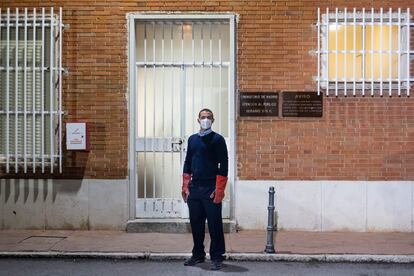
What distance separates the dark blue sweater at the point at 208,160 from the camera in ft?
26.4

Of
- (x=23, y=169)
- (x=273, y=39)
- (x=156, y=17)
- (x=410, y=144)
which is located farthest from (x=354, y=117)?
(x=23, y=169)

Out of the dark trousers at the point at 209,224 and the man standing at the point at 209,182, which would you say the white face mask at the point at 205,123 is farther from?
the dark trousers at the point at 209,224

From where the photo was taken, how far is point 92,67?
34.8 feet

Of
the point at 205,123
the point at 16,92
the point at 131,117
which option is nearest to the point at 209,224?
the point at 205,123

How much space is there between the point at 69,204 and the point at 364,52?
18.9ft

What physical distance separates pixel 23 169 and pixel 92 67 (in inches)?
84.8

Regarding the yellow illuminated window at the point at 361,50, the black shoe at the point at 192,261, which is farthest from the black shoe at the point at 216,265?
the yellow illuminated window at the point at 361,50

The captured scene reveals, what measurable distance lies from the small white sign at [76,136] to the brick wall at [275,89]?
28cm

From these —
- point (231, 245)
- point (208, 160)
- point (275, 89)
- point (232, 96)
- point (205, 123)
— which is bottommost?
point (231, 245)

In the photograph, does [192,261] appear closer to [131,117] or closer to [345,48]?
[131,117]

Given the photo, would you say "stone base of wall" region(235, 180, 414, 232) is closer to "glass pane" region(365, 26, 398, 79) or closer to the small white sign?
"glass pane" region(365, 26, 398, 79)

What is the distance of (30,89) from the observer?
1062cm

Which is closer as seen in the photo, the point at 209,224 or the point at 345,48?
the point at 209,224

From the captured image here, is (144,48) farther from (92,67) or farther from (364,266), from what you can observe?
(364,266)
